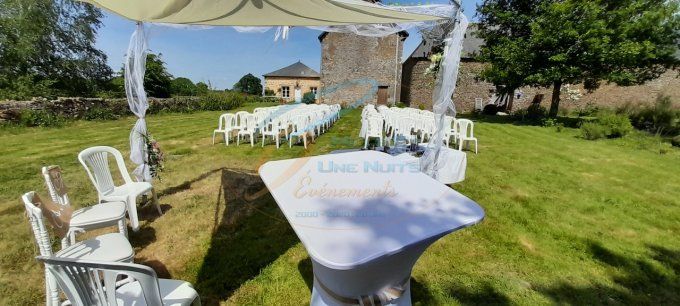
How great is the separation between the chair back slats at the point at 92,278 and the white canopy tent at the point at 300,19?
2589 mm

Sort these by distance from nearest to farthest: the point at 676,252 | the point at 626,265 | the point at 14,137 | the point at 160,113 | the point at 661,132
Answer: the point at 626,265, the point at 676,252, the point at 14,137, the point at 661,132, the point at 160,113

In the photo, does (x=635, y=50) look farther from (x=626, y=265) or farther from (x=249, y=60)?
(x=249, y=60)

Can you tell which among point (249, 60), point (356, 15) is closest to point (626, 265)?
point (356, 15)

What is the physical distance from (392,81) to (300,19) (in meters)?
17.1

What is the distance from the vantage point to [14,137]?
8.19 metres

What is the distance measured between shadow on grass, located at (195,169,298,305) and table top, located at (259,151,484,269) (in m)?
1.03

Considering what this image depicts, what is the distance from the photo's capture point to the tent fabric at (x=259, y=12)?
116 inches

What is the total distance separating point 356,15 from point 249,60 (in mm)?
1885

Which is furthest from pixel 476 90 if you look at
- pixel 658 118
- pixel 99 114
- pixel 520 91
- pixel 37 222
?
pixel 37 222

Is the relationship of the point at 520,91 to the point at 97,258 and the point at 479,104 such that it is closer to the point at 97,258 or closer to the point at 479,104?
the point at 479,104

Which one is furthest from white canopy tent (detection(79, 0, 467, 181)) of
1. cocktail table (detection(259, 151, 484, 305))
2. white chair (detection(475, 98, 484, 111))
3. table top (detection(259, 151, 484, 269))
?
white chair (detection(475, 98, 484, 111))

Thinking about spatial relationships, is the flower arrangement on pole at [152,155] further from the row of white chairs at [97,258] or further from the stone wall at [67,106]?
the stone wall at [67,106]

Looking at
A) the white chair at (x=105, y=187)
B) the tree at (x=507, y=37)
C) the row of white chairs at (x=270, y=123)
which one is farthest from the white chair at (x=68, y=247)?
the tree at (x=507, y=37)

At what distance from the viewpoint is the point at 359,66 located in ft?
66.9
